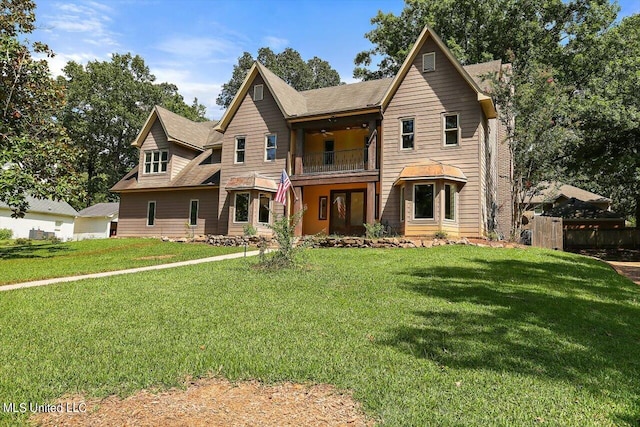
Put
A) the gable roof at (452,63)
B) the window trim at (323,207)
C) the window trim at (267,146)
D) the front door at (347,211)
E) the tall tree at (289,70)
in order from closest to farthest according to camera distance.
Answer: the gable roof at (452,63) → the window trim at (267,146) → the front door at (347,211) → the window trim at (323,207) → the tall tree at (289,70)

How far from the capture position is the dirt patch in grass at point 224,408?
3.26m

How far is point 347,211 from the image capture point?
22.6 meters

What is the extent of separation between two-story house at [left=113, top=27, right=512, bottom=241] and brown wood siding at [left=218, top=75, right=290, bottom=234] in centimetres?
6

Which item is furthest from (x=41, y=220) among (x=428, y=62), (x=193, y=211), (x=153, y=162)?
(x=428, y=62)

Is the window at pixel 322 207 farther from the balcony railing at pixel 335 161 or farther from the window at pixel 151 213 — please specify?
the window at pixel 151 213

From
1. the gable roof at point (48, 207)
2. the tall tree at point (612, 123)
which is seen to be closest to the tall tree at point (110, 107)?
the gable roof at point (48, 207)

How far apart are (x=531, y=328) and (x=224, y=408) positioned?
4.56 meters

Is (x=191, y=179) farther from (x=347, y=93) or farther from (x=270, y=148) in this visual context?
(x=347, y=93)

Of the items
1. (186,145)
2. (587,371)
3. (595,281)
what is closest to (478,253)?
(595,281)

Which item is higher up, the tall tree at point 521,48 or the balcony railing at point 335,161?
the tall tree at point 521,48

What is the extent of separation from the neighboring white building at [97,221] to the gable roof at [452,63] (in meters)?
31.9

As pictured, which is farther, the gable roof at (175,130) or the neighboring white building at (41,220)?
the neighboring white building at (41,220)

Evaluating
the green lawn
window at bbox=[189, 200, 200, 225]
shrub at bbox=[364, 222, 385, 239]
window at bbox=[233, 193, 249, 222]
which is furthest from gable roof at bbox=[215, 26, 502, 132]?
the green lawn

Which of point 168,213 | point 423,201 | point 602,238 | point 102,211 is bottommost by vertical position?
point 602,238
